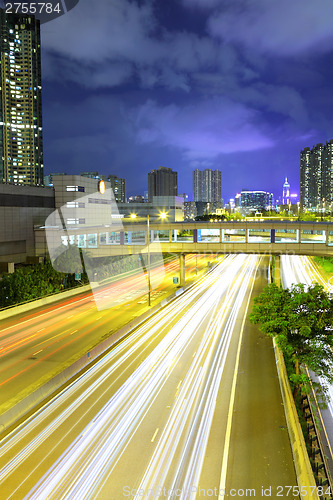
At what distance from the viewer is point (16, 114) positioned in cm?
15788

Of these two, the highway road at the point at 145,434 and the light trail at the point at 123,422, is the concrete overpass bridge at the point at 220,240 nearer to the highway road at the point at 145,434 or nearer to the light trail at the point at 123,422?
the light trail at the point at 123,422

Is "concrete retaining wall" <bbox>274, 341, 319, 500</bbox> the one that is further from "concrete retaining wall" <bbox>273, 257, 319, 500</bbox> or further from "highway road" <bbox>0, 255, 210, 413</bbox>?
"highway road" <bbox>0, 255, 210, 413</bbox>

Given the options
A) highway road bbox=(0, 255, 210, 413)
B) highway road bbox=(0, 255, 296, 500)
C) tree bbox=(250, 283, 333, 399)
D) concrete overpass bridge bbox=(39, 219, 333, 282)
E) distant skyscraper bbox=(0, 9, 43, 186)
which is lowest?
highway road bbox=(0, 255, 296, 500)

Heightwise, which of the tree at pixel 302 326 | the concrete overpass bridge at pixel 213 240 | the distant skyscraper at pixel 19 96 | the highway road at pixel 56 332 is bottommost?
the highway road at pixel 56 332

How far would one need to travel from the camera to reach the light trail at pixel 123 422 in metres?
11.3

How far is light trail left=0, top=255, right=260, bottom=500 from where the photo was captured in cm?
1129

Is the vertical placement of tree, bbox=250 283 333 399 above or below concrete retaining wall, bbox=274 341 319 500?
above

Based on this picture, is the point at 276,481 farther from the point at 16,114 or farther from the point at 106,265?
the point at 16,114

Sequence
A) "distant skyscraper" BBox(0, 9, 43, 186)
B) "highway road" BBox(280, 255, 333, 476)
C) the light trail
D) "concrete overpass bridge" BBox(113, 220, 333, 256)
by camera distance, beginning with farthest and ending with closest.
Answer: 1. "distant skyscraper" BBox(0, 9, 43, 186)
2. "concrete overpass bridge" BBox(113, 220, 333, 256)
3. "highway road" BBox(280, 255, 333, 476)
4. the light trail

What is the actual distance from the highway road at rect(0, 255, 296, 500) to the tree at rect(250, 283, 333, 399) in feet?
8.67

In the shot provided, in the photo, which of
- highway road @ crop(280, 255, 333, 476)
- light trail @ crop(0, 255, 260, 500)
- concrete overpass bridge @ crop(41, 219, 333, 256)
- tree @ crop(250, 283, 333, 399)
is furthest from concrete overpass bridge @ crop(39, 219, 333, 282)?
tree @ crop(250, 283, 333, 399)

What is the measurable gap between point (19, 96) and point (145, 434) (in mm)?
175357

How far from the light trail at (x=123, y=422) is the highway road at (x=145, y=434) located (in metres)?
0.04

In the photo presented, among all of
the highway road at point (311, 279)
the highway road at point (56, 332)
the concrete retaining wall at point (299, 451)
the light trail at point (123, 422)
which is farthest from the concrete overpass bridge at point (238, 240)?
the concrete retaining wall at point (299, 451)
